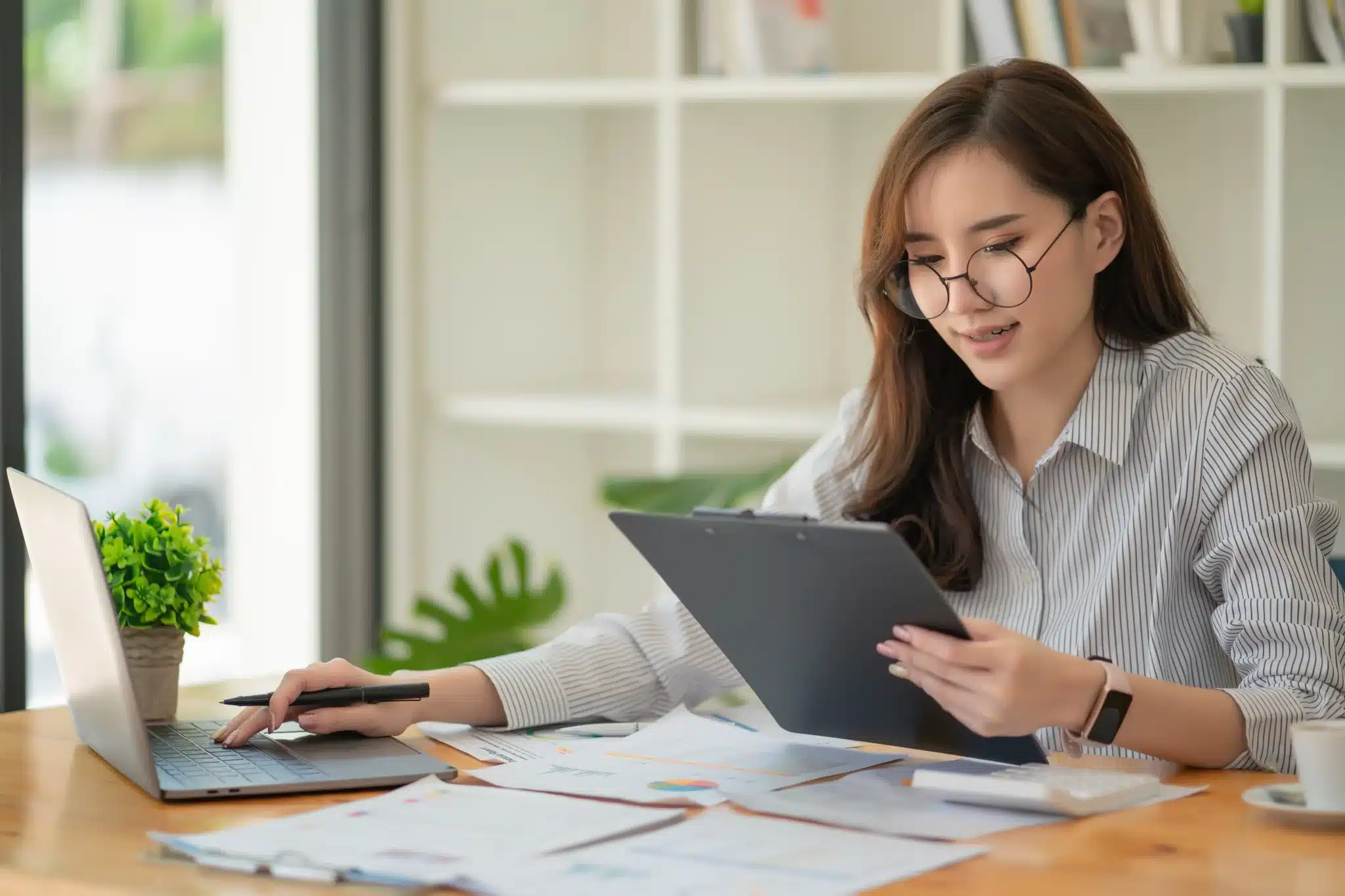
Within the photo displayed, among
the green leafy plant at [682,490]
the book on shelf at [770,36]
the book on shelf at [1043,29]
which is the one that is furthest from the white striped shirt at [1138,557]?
the book on shelf at [770,36]

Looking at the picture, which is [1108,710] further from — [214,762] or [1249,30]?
[1249,30]

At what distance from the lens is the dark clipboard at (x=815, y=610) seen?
1.20 metres

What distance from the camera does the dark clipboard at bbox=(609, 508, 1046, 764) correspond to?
1198 millimetres

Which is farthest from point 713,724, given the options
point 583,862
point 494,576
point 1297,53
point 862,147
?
point 862,147

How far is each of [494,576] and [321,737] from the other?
1.23 meters

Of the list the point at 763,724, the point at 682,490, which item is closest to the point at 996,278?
the point at 763,724

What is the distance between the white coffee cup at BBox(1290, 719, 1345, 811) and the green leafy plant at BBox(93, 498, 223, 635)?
969 mm

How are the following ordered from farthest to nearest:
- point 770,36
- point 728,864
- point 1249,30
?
point 770,36 < point 1249,30 < point 728,864

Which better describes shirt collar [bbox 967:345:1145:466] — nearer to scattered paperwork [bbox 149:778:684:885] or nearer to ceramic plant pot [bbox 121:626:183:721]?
scattered paperwork [bbox 149:778:684:885]

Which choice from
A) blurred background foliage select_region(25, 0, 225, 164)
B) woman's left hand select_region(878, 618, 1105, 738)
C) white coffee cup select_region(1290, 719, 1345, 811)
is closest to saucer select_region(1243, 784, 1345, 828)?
white coffee cup select_region(1290, 719, 1345, 811)

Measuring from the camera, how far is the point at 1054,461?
174cm

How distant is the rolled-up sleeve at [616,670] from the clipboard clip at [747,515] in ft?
1.23

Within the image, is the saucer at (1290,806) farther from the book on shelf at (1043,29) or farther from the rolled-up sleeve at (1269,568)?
the book on shelf at (1043,29)

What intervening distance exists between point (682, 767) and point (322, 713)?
1.09 feet
